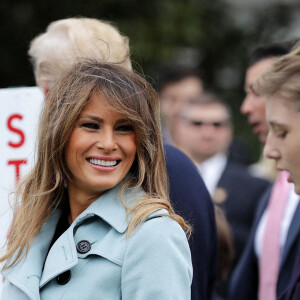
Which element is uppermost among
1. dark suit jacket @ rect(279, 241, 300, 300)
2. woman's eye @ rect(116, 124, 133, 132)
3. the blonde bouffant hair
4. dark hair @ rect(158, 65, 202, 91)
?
the blonde bouffant hair

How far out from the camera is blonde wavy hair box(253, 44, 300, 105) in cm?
291

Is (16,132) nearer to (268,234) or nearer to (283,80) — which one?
(283,80)

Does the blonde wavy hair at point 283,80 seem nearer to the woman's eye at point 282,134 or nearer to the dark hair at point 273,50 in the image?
the woman's eye at point 282,134

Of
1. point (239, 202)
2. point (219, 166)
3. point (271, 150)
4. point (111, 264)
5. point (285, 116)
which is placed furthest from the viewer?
point (219, 166)

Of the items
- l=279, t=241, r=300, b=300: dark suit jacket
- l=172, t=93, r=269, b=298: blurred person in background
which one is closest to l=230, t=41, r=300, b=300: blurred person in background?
l=279, t=241, r=300, b=300: dark suit jacket

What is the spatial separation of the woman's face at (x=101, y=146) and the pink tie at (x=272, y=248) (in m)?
1.57

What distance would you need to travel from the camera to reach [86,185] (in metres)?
2.52

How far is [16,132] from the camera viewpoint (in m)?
3.12

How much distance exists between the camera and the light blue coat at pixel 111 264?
2.25 meters

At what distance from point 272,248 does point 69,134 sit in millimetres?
1744

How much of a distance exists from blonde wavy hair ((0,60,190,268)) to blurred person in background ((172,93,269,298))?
10.1 ft

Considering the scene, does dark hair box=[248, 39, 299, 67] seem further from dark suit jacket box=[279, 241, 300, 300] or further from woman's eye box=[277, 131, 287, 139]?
dark suit jacket box=[279, 241, 300, 300]

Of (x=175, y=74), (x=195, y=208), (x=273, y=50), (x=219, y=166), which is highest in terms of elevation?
(x=273, y=50)

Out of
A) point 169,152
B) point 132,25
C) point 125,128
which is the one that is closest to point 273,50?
point 169,152
